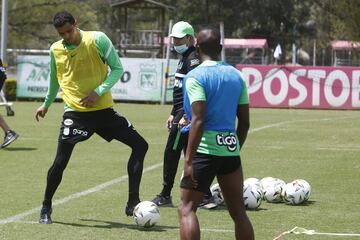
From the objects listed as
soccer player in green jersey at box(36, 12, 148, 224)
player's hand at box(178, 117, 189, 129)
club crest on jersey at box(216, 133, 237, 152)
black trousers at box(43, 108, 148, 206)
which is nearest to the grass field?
black trousers at box(43, 108, 148, 206)

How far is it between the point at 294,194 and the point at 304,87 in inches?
835

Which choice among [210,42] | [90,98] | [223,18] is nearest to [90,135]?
[90,98]

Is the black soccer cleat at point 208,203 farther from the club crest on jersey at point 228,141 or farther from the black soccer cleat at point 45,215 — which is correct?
the club crest on jersey at point 228,141

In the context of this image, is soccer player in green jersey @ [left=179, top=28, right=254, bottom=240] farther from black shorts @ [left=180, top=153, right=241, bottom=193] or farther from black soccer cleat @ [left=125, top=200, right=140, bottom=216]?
black soccer cleat @ [left=125, top=200, right=140, bottom=216]

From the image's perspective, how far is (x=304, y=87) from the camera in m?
30.7

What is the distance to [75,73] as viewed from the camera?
8.56m

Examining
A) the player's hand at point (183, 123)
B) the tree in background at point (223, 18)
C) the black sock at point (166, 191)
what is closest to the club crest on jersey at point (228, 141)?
the player's hand at point (183, 123)

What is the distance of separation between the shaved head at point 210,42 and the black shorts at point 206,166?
770 millimetres

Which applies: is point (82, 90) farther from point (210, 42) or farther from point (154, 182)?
point (154, 182)

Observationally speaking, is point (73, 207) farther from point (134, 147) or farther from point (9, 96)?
point (9, 96)

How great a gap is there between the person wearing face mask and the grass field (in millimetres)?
306

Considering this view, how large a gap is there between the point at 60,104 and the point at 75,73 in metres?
23.6

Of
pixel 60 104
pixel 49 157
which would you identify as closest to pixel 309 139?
pixel 49 157

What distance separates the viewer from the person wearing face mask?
9156 mm
